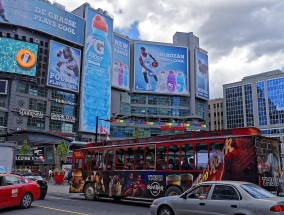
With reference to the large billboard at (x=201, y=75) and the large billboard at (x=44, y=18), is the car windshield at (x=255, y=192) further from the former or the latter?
the large billboard at (x=201, y=75)

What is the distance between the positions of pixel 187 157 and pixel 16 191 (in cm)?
744

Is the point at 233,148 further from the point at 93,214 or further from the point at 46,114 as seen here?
the point at 46,114

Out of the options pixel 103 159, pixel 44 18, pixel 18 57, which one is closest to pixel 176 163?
pixel 103 159

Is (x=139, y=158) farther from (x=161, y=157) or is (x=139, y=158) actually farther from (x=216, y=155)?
(x=216, y=155)

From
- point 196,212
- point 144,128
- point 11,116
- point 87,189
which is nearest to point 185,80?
point 144,128

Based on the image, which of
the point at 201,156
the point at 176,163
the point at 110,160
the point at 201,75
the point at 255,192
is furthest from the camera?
the point at 201,75

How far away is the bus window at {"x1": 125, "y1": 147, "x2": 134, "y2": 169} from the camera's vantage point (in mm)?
17359

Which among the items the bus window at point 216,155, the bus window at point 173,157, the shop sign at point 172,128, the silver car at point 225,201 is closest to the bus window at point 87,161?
the bus window at point 173,157

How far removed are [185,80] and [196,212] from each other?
105893 millimetres

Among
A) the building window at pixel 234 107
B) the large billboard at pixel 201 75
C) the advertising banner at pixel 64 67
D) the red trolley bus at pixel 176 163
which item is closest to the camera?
the red trolley bus at pixel 176 163

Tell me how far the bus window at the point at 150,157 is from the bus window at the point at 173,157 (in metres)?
0.94

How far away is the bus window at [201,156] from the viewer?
14.5 metres

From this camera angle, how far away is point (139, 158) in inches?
671

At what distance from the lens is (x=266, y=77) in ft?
380
